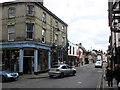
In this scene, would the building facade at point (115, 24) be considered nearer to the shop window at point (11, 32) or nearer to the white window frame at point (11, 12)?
the shop window at point (11, 32)

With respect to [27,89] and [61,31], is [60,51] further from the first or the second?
[27,89]

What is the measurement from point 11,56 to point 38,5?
321 inches

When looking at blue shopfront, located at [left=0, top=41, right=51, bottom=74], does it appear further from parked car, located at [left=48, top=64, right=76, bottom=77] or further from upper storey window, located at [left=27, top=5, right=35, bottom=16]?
parked car, located at [left=48, top=64, right=76, bottom=77]

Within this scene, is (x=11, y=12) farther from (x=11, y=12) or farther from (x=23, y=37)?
(x=23, y=37)

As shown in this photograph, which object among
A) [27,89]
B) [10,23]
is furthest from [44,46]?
[27,89]

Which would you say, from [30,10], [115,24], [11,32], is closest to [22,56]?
[11,32]

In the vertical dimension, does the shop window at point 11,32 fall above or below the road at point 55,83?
above

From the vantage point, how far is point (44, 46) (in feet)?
91.9

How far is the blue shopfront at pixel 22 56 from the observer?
24531 millimetres

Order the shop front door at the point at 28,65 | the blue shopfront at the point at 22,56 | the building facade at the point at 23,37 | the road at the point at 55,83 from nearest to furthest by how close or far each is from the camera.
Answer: the road at the point at 55,83 < the blue shopfront at the point at 22,56 < the building facade at the point at 23,37 < the shop front door at the point at 28,65

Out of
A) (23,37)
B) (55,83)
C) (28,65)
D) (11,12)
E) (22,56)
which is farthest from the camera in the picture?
(11,12)

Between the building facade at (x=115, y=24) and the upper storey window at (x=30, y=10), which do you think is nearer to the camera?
the building facade at (x=115, y=24)

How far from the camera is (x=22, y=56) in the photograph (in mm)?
24422

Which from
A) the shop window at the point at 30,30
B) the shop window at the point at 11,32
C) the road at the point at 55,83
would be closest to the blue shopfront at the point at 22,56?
the shop window at the point at 11,32
